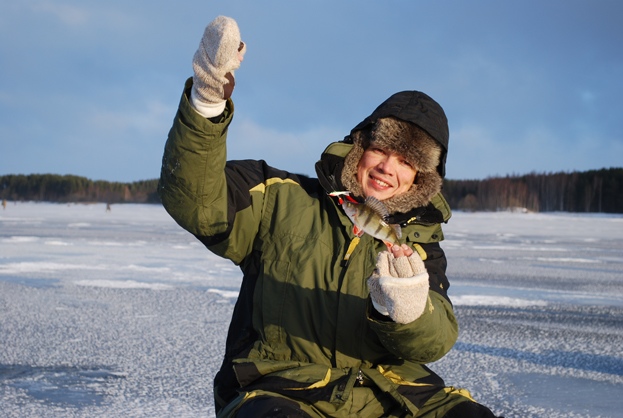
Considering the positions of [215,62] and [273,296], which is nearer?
[215,62]

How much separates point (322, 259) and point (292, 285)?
0.15 meters

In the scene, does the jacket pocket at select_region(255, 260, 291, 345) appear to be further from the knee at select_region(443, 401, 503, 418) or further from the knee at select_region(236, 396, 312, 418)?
the knee at select_region(443, 401, 503, 418)

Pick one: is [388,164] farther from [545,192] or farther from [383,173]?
[545,192]

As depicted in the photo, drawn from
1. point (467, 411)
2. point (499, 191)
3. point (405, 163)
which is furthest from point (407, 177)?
point (499, 191)

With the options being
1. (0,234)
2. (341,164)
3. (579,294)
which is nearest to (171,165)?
(341,164)

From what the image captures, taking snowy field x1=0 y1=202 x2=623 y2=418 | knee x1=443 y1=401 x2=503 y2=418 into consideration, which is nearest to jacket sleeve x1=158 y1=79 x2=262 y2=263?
knee x1=443 y1=401 x2=503 y2=418

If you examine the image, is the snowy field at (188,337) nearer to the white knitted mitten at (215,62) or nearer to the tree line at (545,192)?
the white knitted mitten at (215,62)

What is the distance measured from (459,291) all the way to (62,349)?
478 cm

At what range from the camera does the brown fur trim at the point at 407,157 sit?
2754mm

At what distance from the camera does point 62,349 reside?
4.75 m

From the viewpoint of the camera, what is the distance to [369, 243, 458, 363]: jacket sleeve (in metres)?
2.22

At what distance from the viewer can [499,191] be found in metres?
77.6

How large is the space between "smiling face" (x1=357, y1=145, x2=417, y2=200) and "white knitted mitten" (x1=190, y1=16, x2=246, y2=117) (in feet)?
2.74

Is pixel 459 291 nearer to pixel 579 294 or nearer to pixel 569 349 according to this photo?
pixel 579 294
